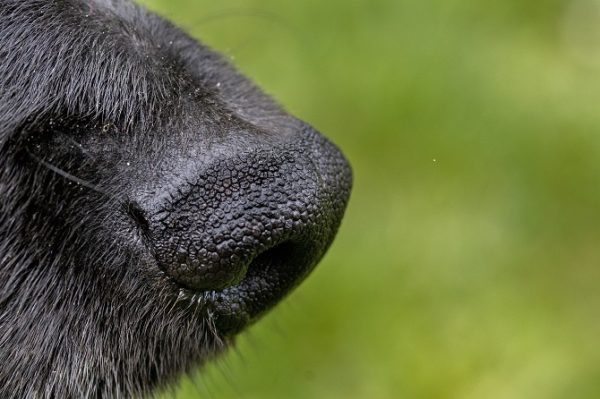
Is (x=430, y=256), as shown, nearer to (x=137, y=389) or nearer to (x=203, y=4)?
(x=203, y=4)

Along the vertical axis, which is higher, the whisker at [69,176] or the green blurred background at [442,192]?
the green blurred background at [442,192]

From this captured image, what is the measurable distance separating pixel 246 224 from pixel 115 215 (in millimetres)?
262

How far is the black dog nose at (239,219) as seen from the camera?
5.85 ft

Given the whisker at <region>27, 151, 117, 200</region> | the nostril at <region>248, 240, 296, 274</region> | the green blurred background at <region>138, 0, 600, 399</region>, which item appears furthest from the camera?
the green blurred background at <region>138, 0, 600, 399</region>

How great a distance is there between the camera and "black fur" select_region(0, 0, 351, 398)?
178cm

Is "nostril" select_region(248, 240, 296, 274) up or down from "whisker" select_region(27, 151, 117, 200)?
down

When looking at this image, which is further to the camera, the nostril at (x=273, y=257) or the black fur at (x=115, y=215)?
the nostril at (x=273, y=257)

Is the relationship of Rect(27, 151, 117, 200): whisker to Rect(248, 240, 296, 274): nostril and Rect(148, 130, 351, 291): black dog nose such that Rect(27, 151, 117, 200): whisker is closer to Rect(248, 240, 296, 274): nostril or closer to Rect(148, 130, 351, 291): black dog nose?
Rect(148, 130, 351, 291): black dog nose

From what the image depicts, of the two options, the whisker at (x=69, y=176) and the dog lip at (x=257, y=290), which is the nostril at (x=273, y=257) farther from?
the whisker at (x=69, y=176)

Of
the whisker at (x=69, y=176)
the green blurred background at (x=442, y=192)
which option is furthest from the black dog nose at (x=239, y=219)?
the green blurred background at (x=442, y=192)

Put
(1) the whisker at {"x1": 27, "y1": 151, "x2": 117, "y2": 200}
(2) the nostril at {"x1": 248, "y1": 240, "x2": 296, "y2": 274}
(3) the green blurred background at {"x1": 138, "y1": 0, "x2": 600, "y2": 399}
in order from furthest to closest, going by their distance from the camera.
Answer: (3) the green blurred background at {"x1": 138, "y1": 0, "x2": 600, "y2": 399} → (2) the nostril at {"x1": 248, "y1": 240, "x2": 296, "y2": 274} → (1) the whisker at {"x1": 27, "y1": 151, "x2": 117, "y2": 200}

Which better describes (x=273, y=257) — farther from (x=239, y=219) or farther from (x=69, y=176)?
(x=69, y=176)

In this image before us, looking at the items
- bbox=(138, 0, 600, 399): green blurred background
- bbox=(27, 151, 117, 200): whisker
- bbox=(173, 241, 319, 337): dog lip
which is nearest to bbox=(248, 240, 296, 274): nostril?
bbox=(173, 241, 319, 337): dog lip

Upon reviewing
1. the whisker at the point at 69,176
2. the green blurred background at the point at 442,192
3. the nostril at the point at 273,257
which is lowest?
the nostril at the point at 273,257
